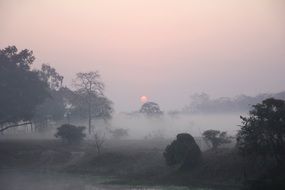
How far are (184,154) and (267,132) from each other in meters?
15.3

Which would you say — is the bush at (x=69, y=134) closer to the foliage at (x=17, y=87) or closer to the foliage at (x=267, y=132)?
the foliage at (x=17, y=87)

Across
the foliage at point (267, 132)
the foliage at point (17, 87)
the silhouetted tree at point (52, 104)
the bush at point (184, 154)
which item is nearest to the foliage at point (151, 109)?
the silhouetted tree at point (52, 104)

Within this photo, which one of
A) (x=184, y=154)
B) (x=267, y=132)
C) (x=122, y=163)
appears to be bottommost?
(x=122, y=163)

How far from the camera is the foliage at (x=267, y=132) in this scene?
5450 centimetres

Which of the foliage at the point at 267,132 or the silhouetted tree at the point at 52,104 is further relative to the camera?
the silhouetted tree at the point at 52,104

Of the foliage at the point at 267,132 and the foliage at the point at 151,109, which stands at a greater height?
the foliage at the point at 151,109

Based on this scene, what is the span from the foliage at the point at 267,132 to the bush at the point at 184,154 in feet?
38.0

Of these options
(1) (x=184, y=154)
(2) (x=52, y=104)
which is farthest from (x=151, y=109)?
(1) (x=184, y=154)

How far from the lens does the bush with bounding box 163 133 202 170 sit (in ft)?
219

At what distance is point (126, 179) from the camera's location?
6781cm

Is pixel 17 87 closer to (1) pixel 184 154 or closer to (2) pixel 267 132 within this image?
(1) pixel 184 154

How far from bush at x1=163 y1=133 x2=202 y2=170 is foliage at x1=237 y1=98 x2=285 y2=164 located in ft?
38.0

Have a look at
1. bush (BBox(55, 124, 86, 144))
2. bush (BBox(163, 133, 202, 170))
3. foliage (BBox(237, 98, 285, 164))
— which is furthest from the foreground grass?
foliage (BBox(237, 98, 285, 164))

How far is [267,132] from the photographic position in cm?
5512
